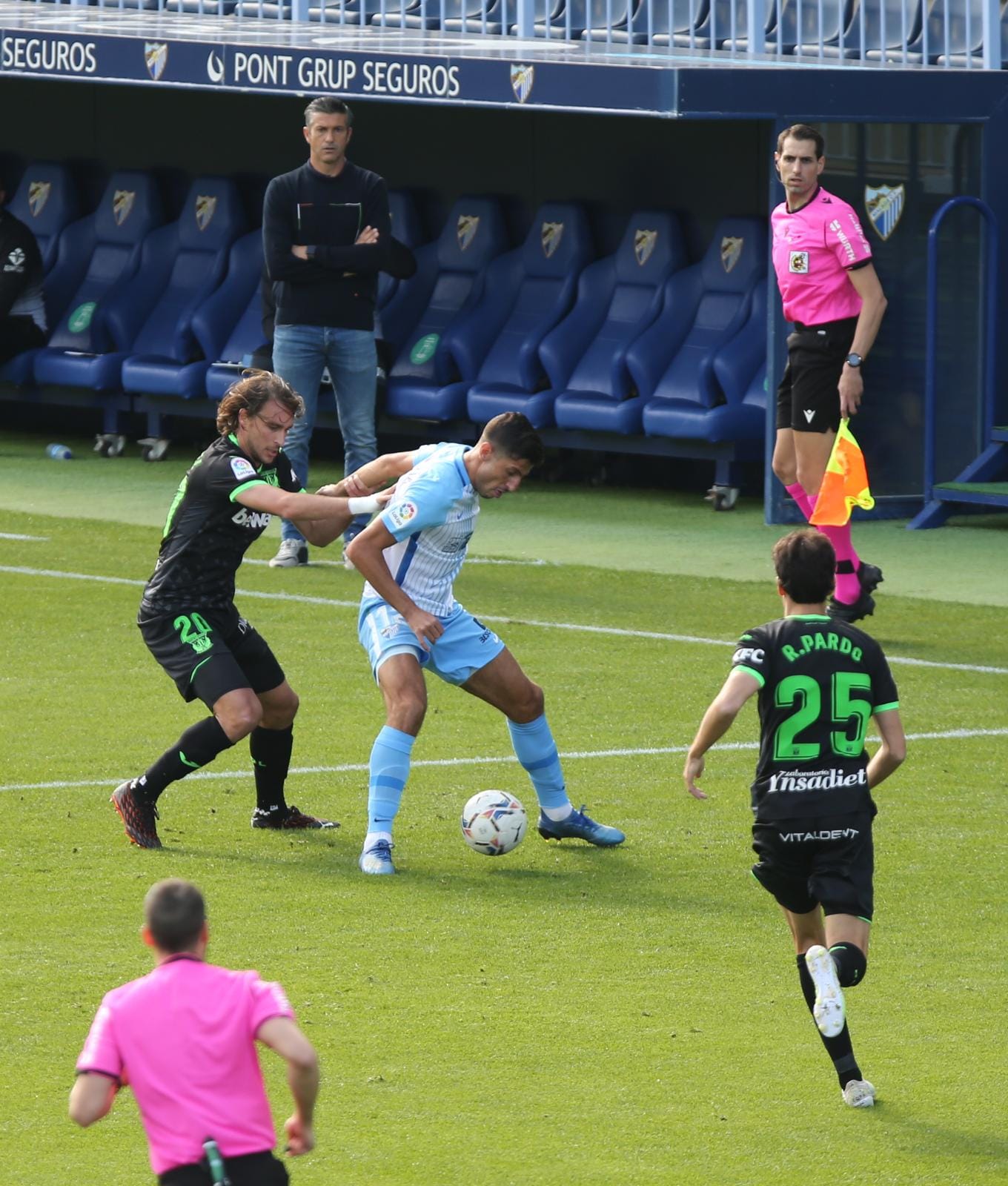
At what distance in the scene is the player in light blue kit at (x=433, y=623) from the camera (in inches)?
301

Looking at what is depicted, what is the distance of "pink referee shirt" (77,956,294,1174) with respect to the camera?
3.79 m

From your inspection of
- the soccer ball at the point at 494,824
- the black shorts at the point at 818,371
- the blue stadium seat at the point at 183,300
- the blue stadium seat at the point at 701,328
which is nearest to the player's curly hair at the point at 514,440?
the soccer ball at the point at 494,824

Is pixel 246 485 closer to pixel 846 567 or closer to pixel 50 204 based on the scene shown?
pixel 846 567

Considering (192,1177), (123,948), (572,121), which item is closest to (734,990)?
(123,948)

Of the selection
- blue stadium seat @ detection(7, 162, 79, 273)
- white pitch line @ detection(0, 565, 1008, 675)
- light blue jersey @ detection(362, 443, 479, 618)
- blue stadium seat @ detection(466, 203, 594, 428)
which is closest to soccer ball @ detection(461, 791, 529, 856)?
light blue jersey @ detection(362, 443, 479, 618)

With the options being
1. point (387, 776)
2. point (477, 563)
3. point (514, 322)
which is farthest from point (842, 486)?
point (514, 322)

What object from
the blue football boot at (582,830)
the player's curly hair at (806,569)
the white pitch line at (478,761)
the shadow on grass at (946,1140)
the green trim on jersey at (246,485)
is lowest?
the white pitch line at (478,761)

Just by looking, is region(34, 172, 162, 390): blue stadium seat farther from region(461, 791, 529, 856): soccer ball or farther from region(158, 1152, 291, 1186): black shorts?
region(158, 1152, 291, 1186): black shorts

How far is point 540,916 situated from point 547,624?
5.15 metres

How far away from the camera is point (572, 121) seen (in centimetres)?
1905

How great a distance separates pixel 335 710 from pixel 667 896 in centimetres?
304

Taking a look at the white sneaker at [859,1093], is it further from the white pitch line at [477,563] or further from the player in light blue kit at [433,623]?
the white pitch line at [477,563]

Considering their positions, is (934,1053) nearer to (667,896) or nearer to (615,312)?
(667,896)

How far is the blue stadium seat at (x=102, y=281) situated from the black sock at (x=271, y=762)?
12.0 meters
